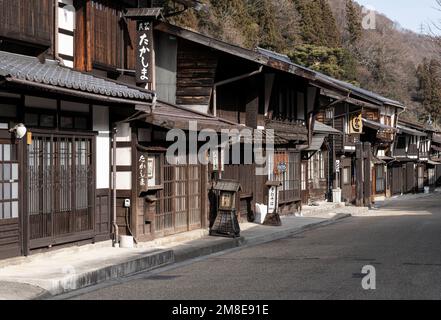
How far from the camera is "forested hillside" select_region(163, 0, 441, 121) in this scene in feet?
173

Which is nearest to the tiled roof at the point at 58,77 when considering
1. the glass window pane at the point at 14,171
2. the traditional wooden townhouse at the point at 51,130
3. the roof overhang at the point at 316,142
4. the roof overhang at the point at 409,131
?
the traditional wooden townhouse at the point at 51,130

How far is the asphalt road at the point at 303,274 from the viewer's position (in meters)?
10.6

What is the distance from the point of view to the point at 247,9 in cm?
5938

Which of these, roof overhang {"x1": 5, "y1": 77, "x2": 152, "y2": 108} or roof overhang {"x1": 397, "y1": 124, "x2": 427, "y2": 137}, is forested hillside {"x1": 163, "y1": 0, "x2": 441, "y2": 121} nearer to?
roof overhang {"x1": 397, "y1": 124, "x2": 427, "y2": 137}

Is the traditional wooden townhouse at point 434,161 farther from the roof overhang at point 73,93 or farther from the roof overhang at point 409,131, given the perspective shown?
the roof overhang at point 73,93

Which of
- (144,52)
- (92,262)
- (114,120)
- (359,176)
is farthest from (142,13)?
(359,176)

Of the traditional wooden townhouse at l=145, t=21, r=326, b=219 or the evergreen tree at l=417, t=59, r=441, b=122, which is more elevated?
the evergreen tree at l=417, t=59, r=441, b=122

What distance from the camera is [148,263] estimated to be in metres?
14.4

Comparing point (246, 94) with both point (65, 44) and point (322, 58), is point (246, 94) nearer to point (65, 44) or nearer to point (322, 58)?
point (65, 44)

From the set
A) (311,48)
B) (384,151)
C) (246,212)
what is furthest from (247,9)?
(246,212)

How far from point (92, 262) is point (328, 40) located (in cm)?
6391

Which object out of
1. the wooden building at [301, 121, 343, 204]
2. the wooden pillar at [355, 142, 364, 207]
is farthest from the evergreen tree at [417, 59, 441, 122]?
the wooden pillar at [355, 142, 364, 207]
